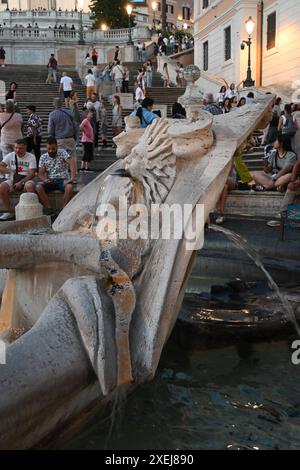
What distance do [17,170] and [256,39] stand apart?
19875mm

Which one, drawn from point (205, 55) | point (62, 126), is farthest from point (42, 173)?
point (205, 55)

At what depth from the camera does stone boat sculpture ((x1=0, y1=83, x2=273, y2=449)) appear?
7.98 ft

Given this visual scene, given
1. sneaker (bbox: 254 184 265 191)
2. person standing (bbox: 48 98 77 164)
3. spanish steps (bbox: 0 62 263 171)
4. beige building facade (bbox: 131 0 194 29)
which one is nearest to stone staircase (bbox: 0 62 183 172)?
spanish steps (bbox: 0 62 263 171)

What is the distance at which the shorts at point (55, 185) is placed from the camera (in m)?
8.37

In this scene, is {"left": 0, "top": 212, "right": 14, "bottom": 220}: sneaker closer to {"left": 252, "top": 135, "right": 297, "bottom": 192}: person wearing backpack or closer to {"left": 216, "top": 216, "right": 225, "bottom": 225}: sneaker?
{"left": 216, "top": 216, "right": 225, "bottom": 225}: sneaker

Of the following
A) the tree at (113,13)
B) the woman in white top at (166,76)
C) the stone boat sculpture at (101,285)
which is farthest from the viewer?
the tree at (113,13)

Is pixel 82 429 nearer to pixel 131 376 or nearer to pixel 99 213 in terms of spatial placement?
pixel 131 376

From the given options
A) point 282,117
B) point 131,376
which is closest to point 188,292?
point 131,376

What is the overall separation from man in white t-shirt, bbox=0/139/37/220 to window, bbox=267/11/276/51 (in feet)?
60.2

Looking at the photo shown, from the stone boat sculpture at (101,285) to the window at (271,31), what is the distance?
A: 22376mm

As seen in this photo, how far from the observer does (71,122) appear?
34.3 feet

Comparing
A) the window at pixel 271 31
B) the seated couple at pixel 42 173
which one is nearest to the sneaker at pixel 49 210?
the seated couple at pixel 42 173

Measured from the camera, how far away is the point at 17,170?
28.9ft

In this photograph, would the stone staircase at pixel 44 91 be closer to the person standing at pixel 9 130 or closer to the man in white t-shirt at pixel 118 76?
the man in white t-shirt at pixel 118 76
